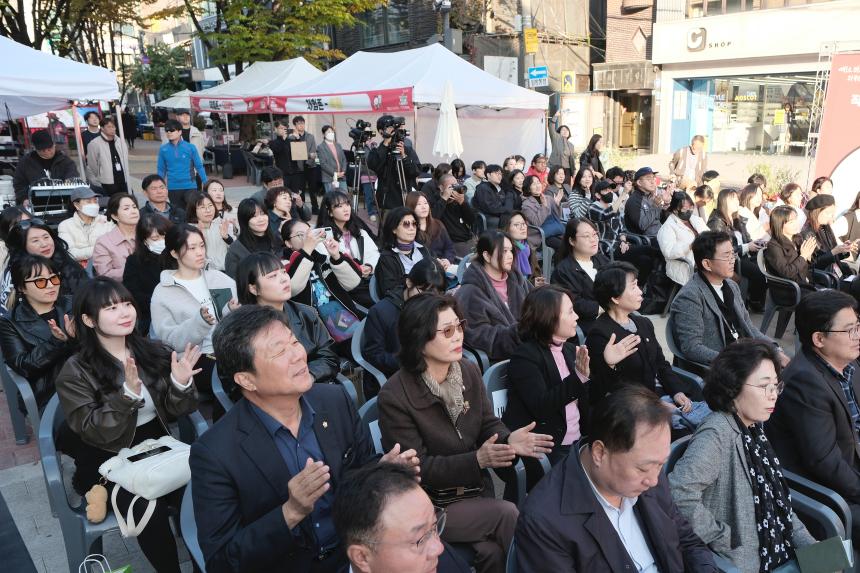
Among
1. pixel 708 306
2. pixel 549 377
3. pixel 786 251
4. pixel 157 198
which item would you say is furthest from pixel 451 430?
pixel 157 198

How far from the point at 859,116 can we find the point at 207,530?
29.3ft

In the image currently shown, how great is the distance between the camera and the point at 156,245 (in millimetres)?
4645

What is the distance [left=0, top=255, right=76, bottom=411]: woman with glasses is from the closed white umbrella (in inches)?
261

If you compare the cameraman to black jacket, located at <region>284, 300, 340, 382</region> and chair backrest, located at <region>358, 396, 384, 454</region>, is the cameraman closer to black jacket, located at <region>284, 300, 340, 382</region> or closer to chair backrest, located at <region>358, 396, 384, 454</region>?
black jacket, located at <region>284, 300, 340, 382</region>

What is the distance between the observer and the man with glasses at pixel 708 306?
390 centimetres

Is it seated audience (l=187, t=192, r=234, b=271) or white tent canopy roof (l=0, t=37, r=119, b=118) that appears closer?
seated audience (l=187, t=192, r=234, b=271)

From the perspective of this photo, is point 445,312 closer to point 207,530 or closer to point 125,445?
point 207,530

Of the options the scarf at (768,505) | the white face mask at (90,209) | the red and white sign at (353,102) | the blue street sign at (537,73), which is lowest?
the scarf at (768,505)

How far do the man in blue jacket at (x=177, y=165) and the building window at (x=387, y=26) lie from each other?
15804 millimetres

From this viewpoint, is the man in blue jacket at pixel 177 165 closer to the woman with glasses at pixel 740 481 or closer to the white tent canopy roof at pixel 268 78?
the white tent canopy roof at pixel 268 78

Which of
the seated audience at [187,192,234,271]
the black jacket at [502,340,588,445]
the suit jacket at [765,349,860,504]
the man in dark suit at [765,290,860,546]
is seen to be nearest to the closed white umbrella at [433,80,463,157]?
the seated audience at [187,192,234,271]

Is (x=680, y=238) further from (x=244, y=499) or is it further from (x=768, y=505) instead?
(x=244, y=499)

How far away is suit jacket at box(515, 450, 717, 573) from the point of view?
1916 millimetres

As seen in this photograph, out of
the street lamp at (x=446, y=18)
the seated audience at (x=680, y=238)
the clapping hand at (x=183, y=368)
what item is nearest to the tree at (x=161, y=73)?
the street lamp at (x=446, y=18)
